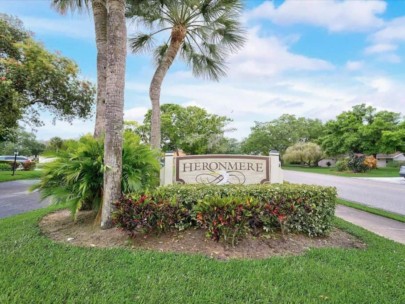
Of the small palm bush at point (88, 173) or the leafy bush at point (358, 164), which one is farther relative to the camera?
the leafy bush at point (358, 164)


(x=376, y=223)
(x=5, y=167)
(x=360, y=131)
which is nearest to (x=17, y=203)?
(x=376, y=223)

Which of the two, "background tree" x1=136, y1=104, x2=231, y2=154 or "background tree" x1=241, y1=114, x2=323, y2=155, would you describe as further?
"background tree" x1=241, y1=114, x2=323, y2=155

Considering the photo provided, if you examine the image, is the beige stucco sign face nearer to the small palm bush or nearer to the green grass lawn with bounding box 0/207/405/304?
the small palm bush

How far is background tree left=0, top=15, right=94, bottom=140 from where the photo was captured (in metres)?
10.2

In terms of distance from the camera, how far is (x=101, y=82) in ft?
18.3

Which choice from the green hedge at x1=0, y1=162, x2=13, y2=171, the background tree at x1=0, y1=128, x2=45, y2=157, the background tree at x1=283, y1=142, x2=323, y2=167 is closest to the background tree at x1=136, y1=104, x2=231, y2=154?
the green hedge at x1=0, y1=162, x2=13, y2=171

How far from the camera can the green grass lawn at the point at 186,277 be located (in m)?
2.27

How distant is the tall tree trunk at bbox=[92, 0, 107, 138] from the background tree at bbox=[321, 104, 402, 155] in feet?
101

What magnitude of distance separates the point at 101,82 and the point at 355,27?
350 inches

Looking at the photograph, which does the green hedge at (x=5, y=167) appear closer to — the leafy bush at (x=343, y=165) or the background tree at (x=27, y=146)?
the leafy bush at (x=343, y=165)

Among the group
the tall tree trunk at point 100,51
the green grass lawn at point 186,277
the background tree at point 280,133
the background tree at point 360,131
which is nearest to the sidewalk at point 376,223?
the green grass lawn at point 186,277

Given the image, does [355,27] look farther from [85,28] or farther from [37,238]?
[37,238]

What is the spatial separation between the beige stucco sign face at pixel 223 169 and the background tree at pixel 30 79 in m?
8.05

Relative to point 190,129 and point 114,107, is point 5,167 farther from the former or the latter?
point 114,107
